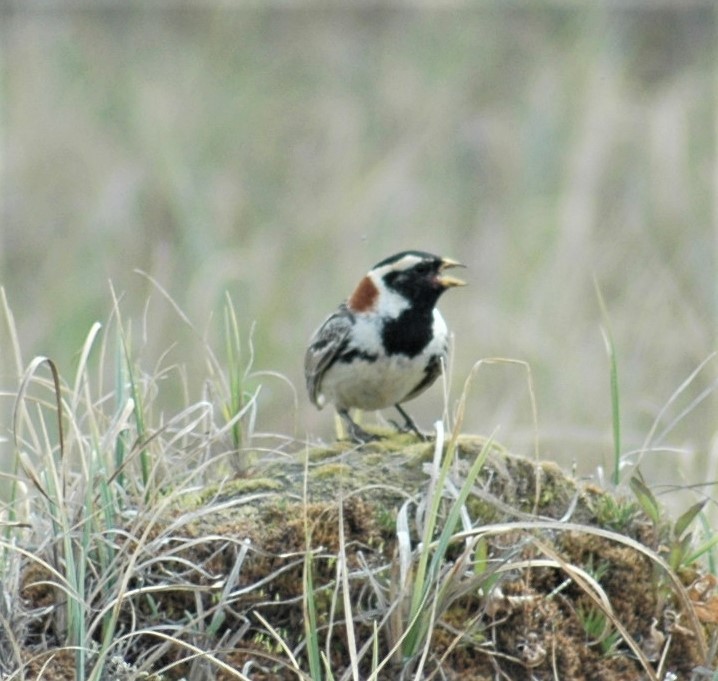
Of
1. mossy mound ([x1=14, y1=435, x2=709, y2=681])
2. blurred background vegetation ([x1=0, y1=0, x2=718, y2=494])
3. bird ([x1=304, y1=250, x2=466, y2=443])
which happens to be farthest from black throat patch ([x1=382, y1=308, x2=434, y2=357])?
mossy mound ([x1=14, y1=435, x2=709, y2=681])

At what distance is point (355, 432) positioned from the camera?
4977 millimetres

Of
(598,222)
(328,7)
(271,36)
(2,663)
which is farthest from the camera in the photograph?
(328,7)

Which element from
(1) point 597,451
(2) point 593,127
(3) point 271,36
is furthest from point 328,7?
(1) point 597,451

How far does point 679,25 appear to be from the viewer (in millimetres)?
12172

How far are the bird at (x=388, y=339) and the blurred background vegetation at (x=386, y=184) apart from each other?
82cm

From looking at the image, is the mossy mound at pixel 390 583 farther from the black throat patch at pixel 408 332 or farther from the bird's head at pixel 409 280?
the bird's head at pixel 409 280

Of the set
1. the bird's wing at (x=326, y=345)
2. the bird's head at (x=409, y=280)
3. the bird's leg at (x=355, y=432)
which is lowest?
the bird's leg at (x=355, y=432)

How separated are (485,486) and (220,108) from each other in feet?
23.0

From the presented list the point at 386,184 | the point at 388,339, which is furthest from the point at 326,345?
the point at 386,184

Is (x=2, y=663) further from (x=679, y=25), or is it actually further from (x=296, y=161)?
(x=679, y=25)

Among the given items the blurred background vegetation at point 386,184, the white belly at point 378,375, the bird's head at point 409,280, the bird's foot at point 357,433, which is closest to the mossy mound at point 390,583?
the bird's foot at point 357,433

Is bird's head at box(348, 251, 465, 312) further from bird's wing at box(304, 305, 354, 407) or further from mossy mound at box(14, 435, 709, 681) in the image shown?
mossy mound at box(14, 435, 709, 681)

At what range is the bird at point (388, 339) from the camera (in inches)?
212

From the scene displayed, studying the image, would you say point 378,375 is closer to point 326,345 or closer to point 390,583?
point 326,345
